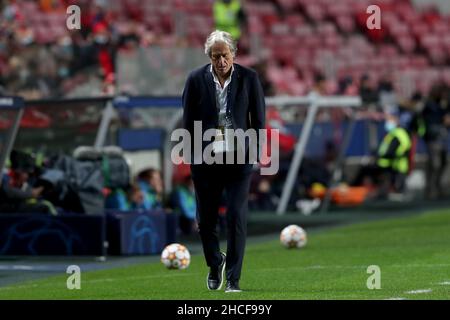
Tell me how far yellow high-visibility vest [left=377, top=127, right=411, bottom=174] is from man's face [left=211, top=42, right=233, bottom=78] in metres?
16.5

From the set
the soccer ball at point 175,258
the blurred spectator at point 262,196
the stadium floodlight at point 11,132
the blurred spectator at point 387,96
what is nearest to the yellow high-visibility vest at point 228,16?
the blurred spectator at point 387,96

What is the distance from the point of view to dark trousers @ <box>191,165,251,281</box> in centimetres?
1214

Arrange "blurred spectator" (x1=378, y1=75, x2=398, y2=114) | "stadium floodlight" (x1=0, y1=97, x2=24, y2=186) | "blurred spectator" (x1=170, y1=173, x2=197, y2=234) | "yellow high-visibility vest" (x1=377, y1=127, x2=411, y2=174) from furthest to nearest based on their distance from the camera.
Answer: "yellow high-visibility vest" (x1=377, y1=127, x2=411, y2=174) < "blurred spectator" (x1=378, y1=75, x2=398, y2=114) < "blurred spectator" (x1=170, y1=173, x2=197, y2=234) < "stadium floodlight" (x1=0, y1=97, x2=24, y2=186)

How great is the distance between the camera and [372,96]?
26344 millimetres

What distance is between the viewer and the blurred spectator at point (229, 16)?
3192cm

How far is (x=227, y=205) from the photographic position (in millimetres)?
12211

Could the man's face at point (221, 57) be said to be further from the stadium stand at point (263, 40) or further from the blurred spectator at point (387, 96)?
the blurred spectator at point (387, 96)

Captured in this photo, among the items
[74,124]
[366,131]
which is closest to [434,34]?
[366,131]

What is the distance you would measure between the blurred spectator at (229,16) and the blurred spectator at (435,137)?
5042mm

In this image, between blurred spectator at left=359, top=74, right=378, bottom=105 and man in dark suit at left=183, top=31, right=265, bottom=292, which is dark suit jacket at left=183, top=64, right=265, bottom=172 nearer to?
man in dark suit at left=183, top=31, right=265, bottom=292

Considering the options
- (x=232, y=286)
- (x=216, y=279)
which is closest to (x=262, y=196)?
(x=216, y=279)

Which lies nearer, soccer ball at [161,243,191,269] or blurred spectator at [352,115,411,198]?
soccer ball at [161,243,191,269]

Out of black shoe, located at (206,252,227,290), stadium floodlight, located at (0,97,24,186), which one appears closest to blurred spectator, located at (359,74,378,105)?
stadium floodlight, located at (0,97,24,186)
